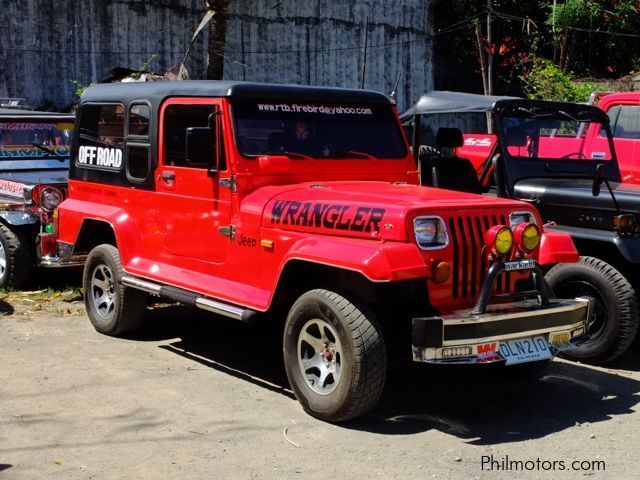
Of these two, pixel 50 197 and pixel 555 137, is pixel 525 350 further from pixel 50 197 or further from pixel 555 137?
pixel 50 197

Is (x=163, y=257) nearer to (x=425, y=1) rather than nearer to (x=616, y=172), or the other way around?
(x=616, y=172)

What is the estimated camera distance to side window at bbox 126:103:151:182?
21.9ft

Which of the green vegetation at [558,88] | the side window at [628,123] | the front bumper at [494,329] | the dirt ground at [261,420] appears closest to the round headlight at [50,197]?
the dirt ground at [261,420]

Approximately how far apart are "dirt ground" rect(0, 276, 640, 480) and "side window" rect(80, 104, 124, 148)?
168 cm

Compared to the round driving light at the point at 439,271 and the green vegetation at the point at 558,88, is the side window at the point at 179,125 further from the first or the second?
the green vegetation at the point at 558,88

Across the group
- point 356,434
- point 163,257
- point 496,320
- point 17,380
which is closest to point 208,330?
point 163,257

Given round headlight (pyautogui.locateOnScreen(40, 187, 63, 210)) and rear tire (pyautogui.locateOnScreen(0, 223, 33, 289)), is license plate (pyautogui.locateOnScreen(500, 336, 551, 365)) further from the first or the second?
rear tire (pyautogui.locateOnScreen(0, 223, 33, 289))

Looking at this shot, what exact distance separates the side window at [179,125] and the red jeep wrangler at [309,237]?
0.04ft

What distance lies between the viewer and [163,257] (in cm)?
651

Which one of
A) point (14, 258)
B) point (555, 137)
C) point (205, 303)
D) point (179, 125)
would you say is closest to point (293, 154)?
point (179, 125)

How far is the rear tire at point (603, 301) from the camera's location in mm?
6078

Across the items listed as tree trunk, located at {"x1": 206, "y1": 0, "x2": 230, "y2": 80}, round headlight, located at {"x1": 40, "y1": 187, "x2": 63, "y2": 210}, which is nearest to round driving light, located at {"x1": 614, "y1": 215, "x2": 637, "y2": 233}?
round headlight, located at {"x1": 40, "y1": 187, "x2": 63, "y2": 210}

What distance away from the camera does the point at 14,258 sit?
27.8ft

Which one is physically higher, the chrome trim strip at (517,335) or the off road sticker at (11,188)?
the off road sticker at (11,188)
